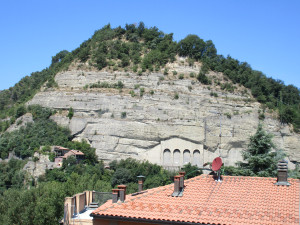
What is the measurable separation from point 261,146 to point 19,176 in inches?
1215

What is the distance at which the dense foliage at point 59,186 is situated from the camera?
29250 millimetres

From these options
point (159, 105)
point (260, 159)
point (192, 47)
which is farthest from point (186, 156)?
point (260, 159)

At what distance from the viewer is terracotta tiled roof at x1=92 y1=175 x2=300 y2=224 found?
1448 centimetres

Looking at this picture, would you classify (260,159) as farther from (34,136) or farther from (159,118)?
(34,136)

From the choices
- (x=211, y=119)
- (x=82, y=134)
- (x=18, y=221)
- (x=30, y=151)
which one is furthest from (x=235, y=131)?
(x=18, y=221)

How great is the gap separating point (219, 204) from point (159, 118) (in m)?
46.4

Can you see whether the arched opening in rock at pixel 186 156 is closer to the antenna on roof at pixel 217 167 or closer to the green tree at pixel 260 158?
the green tree at pixel 260 158

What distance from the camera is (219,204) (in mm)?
15297

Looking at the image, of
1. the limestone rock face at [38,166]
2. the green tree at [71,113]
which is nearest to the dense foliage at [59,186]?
the limestone rock face at [38,166]

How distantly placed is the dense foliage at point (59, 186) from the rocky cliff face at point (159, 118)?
394 centimetres

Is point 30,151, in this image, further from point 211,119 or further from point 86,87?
point 211,119

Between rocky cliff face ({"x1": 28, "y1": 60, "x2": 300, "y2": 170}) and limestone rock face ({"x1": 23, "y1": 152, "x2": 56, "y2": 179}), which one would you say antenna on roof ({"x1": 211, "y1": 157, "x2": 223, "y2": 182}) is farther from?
rocky cliff face ({"x1": 28, "y1": 60, "x2": 300, "y2": 170})

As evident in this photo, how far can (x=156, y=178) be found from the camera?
5181cm

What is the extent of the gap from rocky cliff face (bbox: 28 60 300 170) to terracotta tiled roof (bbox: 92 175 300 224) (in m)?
→ 42.3
